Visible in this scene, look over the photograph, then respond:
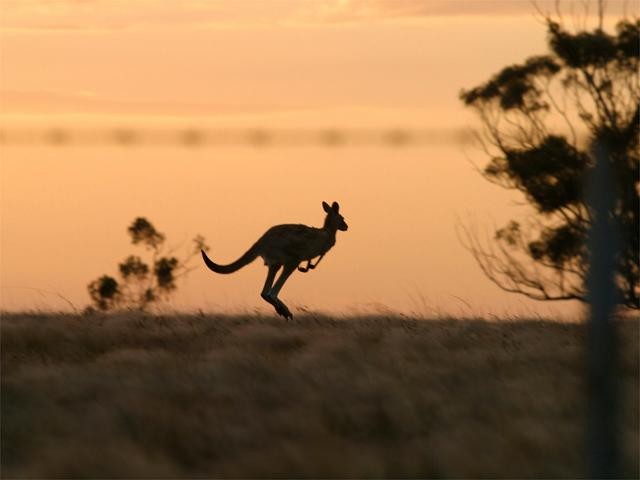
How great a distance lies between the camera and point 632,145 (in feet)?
83.9

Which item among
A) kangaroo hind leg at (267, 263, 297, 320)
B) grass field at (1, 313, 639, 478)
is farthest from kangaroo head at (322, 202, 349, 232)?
grass field at (1, 313, 639, 478)

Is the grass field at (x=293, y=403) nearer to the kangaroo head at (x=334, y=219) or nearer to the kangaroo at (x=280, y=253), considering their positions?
the kangaroo at (x=280, y=253)

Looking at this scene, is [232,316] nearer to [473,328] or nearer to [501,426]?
[473,328]

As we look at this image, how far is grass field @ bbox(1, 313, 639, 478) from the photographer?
8266 millimetres

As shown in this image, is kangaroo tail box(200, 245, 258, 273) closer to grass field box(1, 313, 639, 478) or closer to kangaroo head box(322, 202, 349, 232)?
kangaroo head box(322, 202, 349, 232)

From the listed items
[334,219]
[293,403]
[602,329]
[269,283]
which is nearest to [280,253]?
[269,283]

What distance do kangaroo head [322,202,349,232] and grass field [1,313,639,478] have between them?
6.65 meters

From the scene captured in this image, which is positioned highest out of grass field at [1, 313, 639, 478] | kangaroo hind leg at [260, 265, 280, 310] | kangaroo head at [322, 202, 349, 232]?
kangaroo head at [322, 202, 349, 232]

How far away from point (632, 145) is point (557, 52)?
2.13m

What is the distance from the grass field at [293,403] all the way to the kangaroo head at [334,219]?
21.8 ft

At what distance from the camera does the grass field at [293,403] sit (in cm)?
827

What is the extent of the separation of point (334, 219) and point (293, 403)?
10.6m

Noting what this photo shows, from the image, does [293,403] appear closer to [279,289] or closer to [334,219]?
[279,289]

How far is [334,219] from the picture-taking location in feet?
66.5
